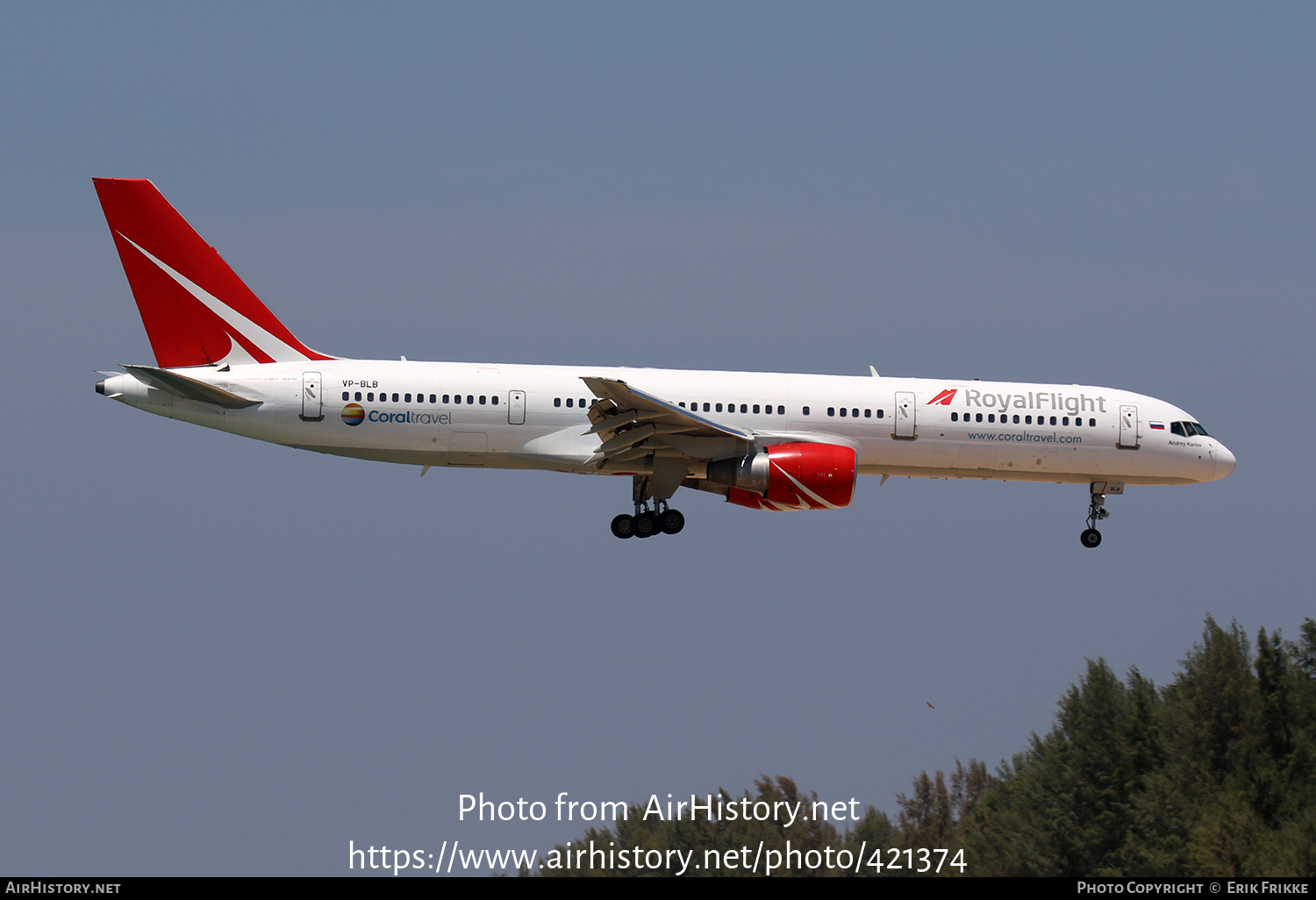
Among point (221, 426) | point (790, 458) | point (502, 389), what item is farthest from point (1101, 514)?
point (221, 426)

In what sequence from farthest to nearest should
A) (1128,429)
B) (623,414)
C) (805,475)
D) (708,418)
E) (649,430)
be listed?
(1128,429), (708,418), (649,430), (805,475), (623,414)

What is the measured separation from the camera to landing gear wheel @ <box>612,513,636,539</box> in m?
42.8

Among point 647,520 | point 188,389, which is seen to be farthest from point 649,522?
point 188,389

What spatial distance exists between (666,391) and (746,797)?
149 feet

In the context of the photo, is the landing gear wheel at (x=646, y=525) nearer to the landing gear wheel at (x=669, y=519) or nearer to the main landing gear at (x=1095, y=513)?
the landing gear wheel at (x=669, y=519)

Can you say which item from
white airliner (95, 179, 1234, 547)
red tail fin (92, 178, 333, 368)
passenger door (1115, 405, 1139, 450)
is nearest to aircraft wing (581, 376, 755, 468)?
white airliner (95, 179, 1234, 547)

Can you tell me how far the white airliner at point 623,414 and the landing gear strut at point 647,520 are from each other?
0.05 metres

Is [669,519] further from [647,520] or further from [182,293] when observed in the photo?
[182,293]

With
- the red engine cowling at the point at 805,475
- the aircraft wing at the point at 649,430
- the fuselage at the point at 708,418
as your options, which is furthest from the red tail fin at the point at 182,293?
the red engine cowling at the point at 805,475

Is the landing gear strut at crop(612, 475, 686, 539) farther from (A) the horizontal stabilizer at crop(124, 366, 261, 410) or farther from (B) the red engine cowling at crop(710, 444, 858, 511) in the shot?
(A) the horizontal stabilizer at crop(124, 366, 261, 410)

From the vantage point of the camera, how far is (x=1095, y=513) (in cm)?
4512

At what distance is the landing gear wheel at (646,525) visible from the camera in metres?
42.8

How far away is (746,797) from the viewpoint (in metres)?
82.9

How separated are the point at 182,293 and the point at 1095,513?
83.2 ft
